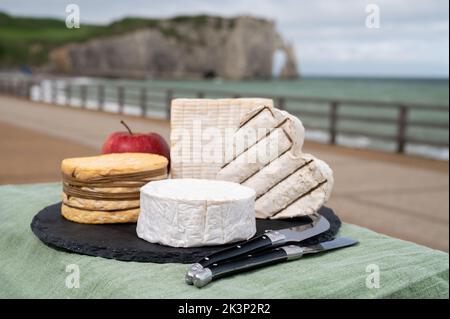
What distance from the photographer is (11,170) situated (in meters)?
10.3

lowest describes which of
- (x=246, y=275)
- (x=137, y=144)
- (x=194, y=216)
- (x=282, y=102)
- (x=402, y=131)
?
(x=402, y=131)

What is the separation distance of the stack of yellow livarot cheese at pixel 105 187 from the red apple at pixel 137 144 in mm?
430

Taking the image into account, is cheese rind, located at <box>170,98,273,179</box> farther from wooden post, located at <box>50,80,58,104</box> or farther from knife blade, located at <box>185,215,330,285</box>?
wooden post, located at <box>50,80,58,104</box>

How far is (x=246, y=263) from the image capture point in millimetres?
1892

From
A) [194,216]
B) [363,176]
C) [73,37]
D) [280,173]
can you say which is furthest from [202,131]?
[73,37]

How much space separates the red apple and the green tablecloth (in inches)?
20.3

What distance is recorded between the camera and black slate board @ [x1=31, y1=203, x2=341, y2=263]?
1.95m

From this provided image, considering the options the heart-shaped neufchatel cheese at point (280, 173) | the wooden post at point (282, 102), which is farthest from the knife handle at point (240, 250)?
the wooden post at point (282, 102)

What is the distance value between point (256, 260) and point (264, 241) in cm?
10

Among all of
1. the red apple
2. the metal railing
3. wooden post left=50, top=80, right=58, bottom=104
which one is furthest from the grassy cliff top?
the red apple

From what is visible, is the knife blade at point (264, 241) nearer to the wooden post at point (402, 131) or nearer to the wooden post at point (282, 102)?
the wooden post at point (402, 131)

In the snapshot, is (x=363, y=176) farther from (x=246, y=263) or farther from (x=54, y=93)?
(x=54, y=93)

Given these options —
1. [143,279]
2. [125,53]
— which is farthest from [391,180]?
[125,53]

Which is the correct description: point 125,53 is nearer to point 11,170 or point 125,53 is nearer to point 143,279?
point 11,170
